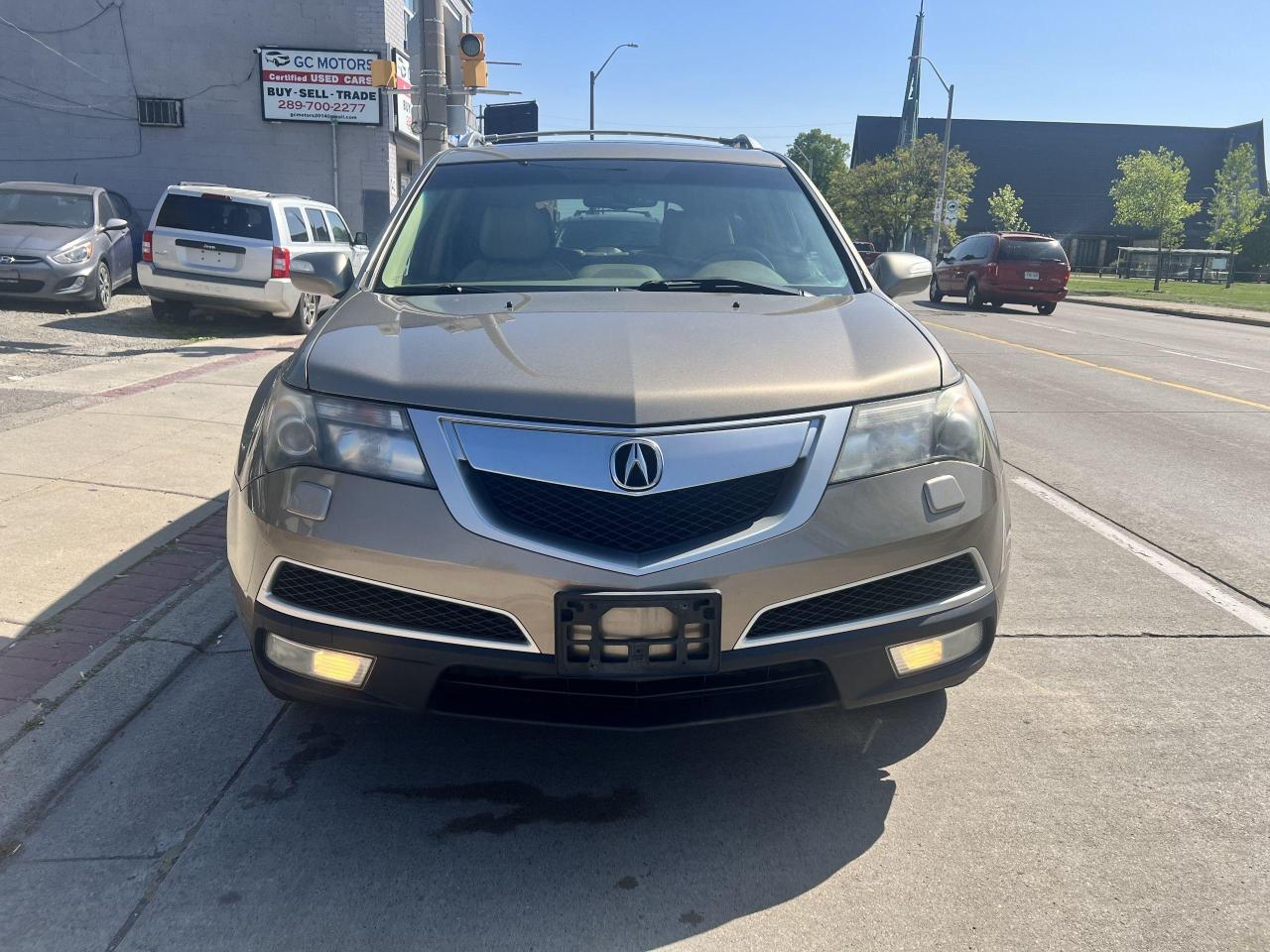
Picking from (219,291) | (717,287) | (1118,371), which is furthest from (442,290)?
(1118,371)

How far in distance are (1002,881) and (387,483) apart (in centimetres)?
180

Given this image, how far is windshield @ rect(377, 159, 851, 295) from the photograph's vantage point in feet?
13.0

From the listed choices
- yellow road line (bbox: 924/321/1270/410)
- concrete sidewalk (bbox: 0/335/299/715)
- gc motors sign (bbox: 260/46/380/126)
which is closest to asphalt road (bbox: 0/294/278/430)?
concrete sidewalk (bbox: 0/335/299/715)

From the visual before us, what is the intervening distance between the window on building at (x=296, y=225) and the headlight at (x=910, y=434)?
12407mm

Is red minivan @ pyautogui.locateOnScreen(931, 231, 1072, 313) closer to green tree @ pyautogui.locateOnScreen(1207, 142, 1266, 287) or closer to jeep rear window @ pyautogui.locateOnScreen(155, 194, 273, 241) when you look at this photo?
jeep rear window @ pyautogui.locateOnScreen(155, 194, 273, 241)

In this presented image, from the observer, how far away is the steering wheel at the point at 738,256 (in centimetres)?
409

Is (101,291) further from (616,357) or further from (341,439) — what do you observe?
(616,357)

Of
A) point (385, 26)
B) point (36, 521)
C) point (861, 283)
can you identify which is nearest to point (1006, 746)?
point (861, 283)

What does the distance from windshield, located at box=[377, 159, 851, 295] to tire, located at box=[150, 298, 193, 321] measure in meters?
11.1

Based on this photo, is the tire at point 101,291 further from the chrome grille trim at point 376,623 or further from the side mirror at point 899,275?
the chrome grille trim at point 376,623

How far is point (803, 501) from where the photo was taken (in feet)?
8.51

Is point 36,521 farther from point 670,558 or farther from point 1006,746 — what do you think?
point 1006,746

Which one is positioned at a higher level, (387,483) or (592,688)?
(387,483)

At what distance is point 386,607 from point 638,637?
63 cm
